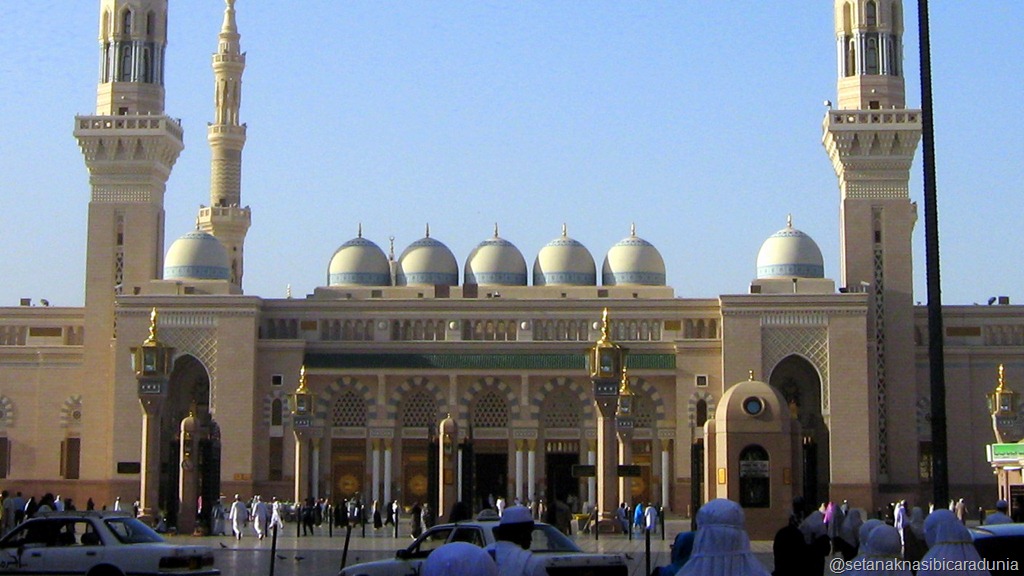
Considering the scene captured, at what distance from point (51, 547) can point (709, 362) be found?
3213cm

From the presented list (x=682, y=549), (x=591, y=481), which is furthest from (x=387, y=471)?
(x=682, y=549)

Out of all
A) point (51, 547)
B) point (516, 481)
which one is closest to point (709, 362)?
point (516, 481)

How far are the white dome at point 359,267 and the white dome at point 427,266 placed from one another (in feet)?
1.96

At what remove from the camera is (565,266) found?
5159 cm

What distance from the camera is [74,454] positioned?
162 ft

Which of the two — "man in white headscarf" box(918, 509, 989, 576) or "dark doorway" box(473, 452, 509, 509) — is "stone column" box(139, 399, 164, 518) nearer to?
"dark doorway" box(473, 452, 509, 509)

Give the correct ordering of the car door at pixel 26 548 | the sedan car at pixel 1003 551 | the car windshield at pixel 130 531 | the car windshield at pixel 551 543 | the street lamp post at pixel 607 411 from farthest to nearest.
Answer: the street lamp post at pixel 607 411 < the car door at pixel 26 548 < the car windshield at pixel 130 531 < the car windshield at pixel 551 543 < the sedan car at pixel 1003 551

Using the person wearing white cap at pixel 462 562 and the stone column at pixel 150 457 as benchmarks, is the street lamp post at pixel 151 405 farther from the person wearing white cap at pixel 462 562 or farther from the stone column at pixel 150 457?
the person wearing white cap at pixel 462 562

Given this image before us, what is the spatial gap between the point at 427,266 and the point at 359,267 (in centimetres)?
218

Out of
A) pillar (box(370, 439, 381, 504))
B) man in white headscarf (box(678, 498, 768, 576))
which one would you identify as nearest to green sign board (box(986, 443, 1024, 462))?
→ pillar (box(370, 439, 381, 504))

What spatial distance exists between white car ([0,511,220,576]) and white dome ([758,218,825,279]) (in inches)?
1302

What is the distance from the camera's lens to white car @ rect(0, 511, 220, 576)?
1723cm

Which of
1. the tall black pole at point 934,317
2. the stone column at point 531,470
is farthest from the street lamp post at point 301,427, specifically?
the tall black pole at point 934,317

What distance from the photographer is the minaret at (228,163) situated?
5434 centimetres
